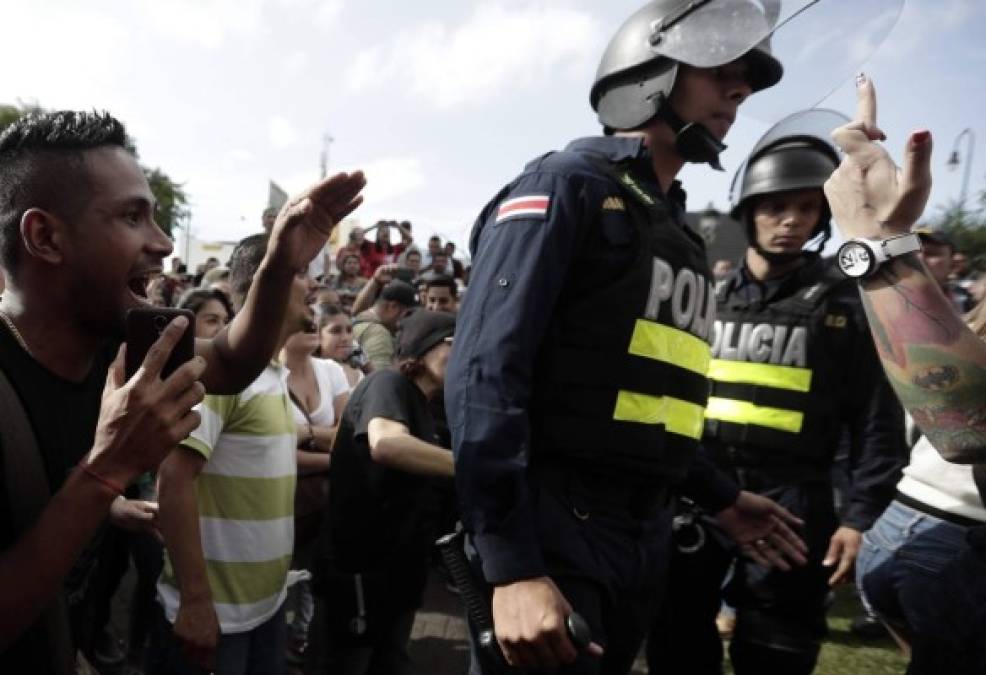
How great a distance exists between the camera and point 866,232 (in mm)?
1438

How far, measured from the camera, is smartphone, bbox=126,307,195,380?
1259mm

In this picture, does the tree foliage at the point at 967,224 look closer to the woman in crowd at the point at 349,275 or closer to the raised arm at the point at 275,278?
the raised arm at the point at 275,278

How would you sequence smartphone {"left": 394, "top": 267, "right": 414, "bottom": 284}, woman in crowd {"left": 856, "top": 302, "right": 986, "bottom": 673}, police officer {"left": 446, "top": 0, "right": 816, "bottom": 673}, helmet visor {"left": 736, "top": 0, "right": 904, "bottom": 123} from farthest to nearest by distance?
smartphone {"left": 394, "top": 267, "right": 414, "bottom": 284} → woman in crowd {"left": 856, "top": 302, "right": 986, "bottom": 673} → helmet visor {"left": 736, "top": 0, "right": 904, "bottom": 123} → police officer {"left": 446, "top": 0, "right": 816, "bottom": 673}

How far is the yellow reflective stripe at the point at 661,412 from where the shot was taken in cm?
173

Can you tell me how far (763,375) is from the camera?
2.99 m

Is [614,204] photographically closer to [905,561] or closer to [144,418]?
[144,418]

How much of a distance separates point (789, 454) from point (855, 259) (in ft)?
5.56

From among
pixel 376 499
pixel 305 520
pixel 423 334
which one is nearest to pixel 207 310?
pixel 305 520

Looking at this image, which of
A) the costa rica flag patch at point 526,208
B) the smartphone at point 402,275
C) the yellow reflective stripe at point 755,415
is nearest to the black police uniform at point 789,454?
the yellow reflective stripe at point 755,415

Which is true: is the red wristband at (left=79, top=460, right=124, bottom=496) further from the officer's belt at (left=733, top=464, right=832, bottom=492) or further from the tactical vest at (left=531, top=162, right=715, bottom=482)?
the officer's belt at (left=733, top=464, right=832, bottom=492)

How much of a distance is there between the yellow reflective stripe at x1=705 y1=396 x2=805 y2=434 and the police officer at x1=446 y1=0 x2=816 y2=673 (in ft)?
3.51

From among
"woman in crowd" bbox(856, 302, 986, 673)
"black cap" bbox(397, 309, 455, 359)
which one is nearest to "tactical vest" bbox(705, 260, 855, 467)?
"woman in crowd" bbox(856, 302, 986, 673)

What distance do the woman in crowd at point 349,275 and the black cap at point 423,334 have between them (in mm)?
7144

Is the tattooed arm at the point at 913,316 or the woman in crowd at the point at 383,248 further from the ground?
the woman in crowd at the point at 383,248
